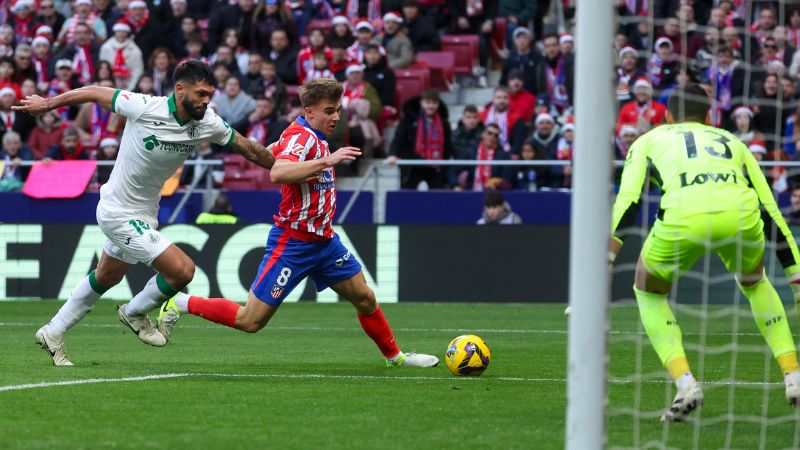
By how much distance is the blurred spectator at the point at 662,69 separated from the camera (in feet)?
56.7

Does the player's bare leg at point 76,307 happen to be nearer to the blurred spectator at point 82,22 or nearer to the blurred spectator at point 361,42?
the blurred spectator at point 361,42

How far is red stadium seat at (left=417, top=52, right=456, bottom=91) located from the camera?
22.3 metres

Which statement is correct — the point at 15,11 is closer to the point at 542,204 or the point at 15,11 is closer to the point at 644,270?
the point at 542,204

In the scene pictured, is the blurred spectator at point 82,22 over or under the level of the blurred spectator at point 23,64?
over

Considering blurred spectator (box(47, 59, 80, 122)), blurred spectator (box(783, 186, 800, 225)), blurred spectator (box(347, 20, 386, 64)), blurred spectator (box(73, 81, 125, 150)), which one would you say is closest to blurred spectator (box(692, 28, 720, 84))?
blurred spectator (box(783, 186, 800, 225))

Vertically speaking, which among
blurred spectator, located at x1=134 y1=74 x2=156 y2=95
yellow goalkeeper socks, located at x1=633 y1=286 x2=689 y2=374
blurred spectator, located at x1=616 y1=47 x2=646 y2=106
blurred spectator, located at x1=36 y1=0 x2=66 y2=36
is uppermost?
blurred spectator, located at x1=36 y1=0 x2=66 y2=36

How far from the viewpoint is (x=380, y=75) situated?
20.8 meters

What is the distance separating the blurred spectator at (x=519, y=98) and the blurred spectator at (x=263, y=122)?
3.23 metres

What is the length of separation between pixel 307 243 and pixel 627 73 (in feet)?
28.8

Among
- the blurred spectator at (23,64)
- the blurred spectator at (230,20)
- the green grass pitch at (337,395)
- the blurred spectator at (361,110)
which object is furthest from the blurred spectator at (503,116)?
the blurred spectator at (23,64)

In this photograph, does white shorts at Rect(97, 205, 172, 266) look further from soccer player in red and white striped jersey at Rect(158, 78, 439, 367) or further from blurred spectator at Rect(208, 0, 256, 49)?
blurred spectator at Rect(208, 0, 256, 49)

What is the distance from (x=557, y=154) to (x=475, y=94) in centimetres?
382

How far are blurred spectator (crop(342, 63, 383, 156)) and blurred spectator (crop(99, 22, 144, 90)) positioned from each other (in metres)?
3.66

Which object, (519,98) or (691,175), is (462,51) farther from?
(691,175)
